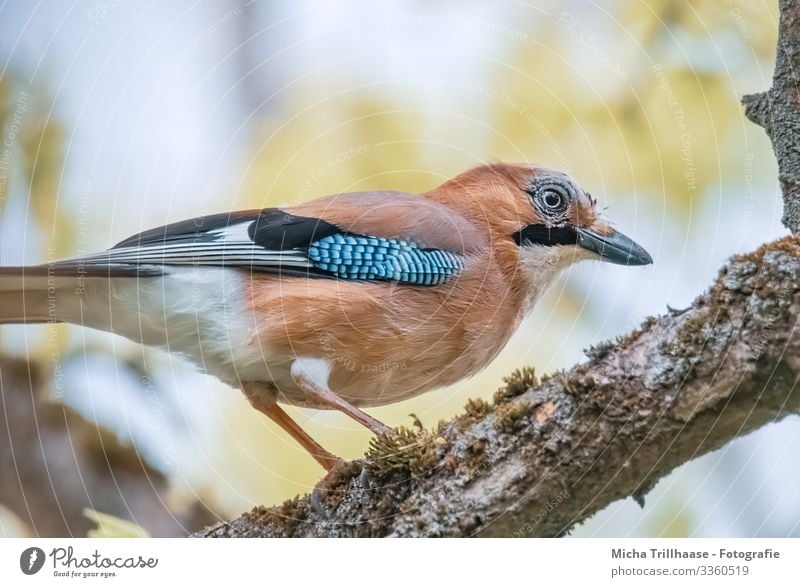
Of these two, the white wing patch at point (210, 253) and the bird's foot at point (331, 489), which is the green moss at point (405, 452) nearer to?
the bird's foot at point (331, 489)

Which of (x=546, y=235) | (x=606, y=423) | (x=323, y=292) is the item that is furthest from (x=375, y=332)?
(x=606, y=423)

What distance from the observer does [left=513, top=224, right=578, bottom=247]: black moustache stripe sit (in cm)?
391

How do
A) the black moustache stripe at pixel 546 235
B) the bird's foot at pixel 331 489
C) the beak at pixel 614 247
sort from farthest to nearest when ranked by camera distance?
the black moustache stripe at pixel 546 235 < the beak at pixel 614 247 < the bird's foot at pixel 331 489

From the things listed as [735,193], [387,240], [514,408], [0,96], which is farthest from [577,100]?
[0,96]

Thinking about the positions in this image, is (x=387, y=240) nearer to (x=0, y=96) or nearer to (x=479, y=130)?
(x=479, y=130)

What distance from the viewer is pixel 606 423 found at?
2566 mm

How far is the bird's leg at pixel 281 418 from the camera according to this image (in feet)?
12.3

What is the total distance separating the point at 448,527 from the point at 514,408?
18.7 inches

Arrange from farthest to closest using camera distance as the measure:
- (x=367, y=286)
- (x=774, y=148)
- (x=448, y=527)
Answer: (x=367, y=286) < (x=774, y=148) < (x=448, y=527)

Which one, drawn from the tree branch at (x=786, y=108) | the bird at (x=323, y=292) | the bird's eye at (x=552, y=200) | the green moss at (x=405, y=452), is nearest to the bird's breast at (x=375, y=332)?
the bird at (x=323, y=292)

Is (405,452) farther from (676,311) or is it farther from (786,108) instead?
(786,108)

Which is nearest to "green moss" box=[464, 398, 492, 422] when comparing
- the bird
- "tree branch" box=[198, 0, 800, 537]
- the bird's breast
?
"tree branch" box=[198, 0, 800, 537]

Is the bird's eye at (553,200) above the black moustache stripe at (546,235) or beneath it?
above

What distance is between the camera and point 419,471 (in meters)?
2.87
